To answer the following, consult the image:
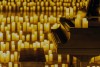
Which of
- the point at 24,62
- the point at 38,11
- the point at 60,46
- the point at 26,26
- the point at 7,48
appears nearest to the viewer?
the point at 60,46

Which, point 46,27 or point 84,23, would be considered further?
point 46,27

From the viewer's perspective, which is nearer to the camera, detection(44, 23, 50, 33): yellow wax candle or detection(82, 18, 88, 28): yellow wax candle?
detection(82, 18, 88, 28): yellow wax candle

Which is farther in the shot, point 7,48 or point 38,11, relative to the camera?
point 38,11

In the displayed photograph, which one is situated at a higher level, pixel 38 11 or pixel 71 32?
pixel 71 32

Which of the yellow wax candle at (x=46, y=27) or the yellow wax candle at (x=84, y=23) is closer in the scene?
the yellow wax candle at (x=84, y=23)

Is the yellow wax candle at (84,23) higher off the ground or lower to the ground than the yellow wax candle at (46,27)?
higher

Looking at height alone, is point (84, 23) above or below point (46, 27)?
above

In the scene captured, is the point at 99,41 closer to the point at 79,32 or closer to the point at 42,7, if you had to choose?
the point at 79,32

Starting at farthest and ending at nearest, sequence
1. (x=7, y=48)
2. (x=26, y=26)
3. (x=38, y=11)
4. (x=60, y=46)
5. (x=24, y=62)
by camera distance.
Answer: (x=38, y=11)
(x=26, y=26)
(x=7, y=48)
(x=24, y=62)
(x=60, y=46)

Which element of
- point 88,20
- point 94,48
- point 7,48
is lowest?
point 7,48

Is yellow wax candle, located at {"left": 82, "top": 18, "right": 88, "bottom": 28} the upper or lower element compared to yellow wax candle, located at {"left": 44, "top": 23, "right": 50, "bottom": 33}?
upper

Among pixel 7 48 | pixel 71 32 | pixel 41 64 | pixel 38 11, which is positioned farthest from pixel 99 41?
pixel 38 11

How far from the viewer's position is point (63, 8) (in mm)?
9641

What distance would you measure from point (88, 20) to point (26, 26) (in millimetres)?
3703
